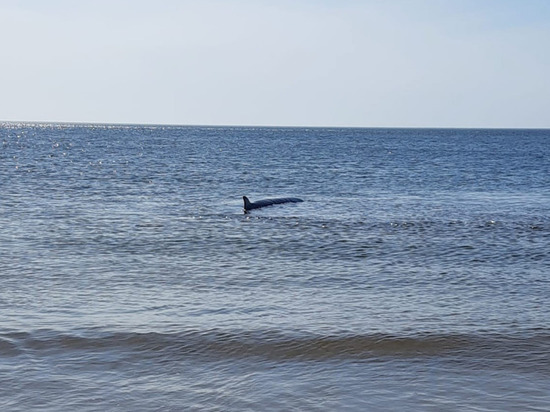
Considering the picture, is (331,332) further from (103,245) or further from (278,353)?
(103,245)

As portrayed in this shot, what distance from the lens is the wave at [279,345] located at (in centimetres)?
1353

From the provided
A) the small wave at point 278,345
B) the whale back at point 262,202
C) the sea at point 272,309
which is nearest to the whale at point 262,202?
the whale back at point 262,202

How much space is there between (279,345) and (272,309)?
252 cm

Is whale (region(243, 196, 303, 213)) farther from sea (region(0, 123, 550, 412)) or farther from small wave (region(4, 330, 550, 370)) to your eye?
small wave (region(4, 330, 550, 370))

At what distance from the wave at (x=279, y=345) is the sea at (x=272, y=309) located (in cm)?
5

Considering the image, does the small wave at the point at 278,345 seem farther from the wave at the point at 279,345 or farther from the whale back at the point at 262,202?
the whale back at the point at 262,202

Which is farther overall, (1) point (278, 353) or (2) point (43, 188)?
(2) point (43, 188)

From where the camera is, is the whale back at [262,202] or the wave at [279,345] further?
the whale back at [262,202]

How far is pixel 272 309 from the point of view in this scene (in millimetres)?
16516

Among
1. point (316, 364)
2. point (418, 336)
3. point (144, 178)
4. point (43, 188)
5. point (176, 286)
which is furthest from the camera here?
point (144, 178)

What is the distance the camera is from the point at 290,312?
16297 mm

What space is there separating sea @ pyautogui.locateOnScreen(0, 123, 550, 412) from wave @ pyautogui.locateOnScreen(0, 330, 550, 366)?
1.9 inches

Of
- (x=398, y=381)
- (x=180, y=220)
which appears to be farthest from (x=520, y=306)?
(x=180, y=220)

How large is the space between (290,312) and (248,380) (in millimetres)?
4238
